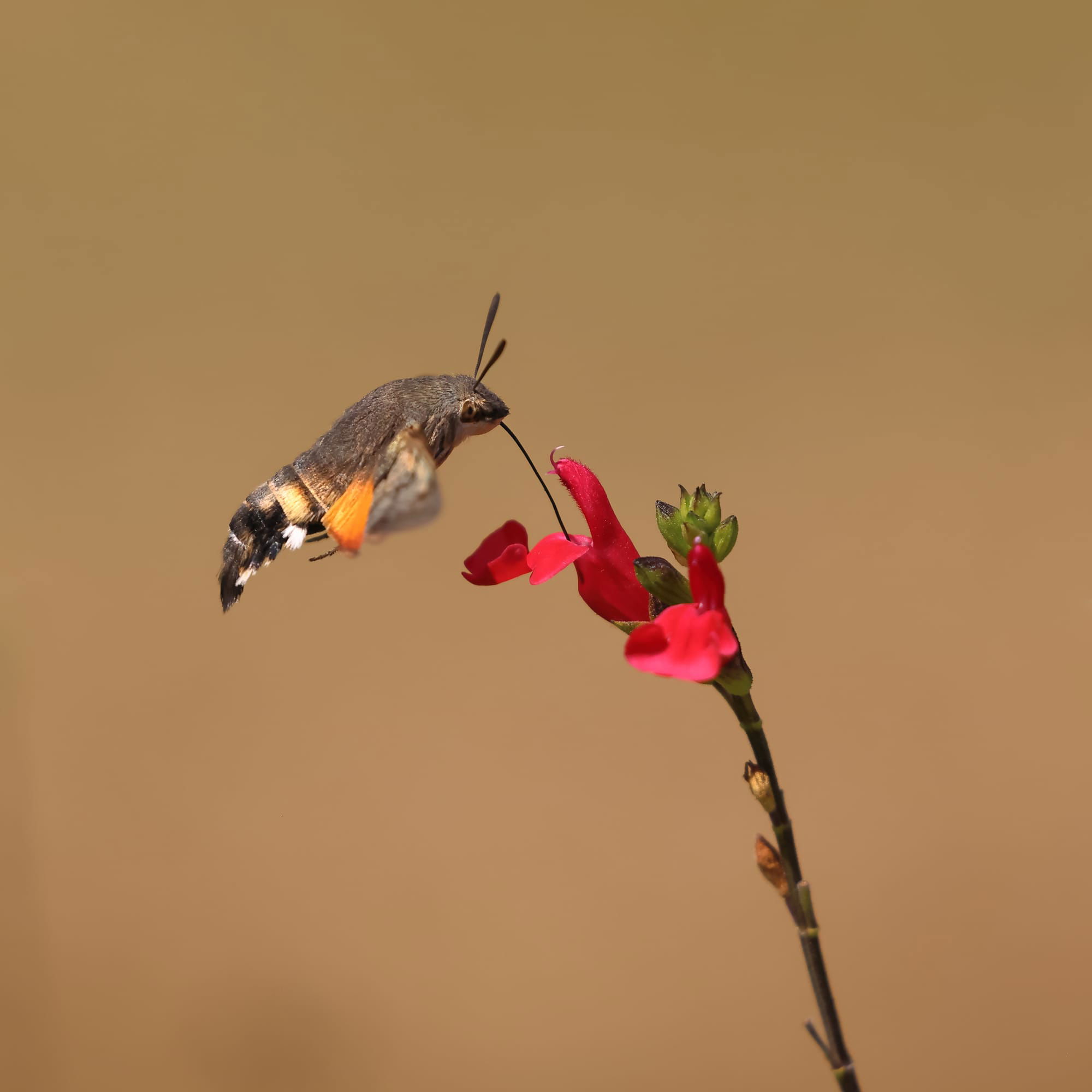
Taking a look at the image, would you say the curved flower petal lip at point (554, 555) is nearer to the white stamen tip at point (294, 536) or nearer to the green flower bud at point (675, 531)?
the green flower bud at point (675, 531)

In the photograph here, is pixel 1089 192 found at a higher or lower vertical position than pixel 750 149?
lower

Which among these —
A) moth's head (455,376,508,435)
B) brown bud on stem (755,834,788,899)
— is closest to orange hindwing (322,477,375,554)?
moth's head (455,376,508,435)

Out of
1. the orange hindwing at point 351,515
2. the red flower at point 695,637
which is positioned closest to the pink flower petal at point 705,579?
the red flower at point 695,637

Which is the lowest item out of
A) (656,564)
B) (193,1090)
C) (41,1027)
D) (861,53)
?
(193,1090)

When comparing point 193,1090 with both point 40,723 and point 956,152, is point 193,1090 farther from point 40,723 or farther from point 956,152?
point 956,152

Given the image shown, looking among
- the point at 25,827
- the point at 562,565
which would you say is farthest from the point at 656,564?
the point at 25,827

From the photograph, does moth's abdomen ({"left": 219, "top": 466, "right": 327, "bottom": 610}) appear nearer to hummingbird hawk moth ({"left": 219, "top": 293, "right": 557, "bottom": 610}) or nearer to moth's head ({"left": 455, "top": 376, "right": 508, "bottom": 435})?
hummingbird hawk moth ({"left": 219, "top": 293, "right": 557, "bottom": 610})
